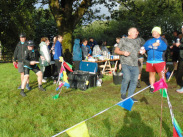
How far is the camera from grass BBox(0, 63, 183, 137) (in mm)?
3521

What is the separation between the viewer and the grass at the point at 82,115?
3.52 metres

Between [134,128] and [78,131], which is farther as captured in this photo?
[134,128]

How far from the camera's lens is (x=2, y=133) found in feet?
11.4

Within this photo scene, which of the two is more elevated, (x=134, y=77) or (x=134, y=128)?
(x=134, y=77)

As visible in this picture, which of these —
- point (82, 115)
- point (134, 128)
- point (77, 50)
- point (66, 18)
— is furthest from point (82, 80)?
point (66, 18)

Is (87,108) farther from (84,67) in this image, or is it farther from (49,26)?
(49,26)

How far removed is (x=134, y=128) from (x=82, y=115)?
3.99 ft

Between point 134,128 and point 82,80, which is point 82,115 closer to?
point 134,128

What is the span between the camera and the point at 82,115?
429 cm

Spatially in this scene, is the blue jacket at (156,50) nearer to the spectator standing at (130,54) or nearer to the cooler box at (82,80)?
the spectator standing at (130,54)

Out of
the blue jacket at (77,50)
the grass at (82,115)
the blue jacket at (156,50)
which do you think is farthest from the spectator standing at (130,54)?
the blue jacket at (77,50)

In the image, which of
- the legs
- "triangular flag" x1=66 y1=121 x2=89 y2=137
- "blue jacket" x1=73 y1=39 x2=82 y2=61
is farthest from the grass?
"blue jacket" x1=73 y1=39 x2=82 y2=61

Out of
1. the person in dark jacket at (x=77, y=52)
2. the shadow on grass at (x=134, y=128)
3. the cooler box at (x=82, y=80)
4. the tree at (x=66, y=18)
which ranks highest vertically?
the tree at (x=66, y=18)

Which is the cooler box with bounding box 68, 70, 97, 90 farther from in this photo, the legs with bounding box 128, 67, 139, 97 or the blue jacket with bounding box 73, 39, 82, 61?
the legs with bounding box 128, 67, 139, 97
